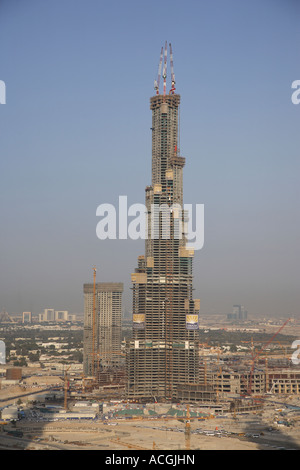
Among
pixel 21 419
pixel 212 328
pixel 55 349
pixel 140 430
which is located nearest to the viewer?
pixel 140 430

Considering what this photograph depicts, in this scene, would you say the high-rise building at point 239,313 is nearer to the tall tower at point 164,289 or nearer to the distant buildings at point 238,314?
the distant buildings at point 238,314

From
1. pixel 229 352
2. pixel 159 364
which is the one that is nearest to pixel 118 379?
pixel 159 364

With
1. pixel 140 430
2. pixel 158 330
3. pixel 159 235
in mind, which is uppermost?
pixel 159 235

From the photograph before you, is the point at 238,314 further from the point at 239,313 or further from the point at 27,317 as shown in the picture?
the point at 27,317

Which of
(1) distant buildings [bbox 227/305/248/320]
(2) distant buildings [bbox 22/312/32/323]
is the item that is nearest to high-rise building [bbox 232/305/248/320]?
(1) distant buildings [bbox 227/305/248/320]

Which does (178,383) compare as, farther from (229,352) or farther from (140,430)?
(229,352)

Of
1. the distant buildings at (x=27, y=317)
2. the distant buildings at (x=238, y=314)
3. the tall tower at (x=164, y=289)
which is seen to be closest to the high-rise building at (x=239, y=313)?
the distant buildings at (x=238, y=314)
